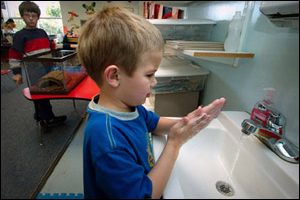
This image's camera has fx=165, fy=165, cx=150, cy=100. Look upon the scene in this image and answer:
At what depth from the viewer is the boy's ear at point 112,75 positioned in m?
0.44

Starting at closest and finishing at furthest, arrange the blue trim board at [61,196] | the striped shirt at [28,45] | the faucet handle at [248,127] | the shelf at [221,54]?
the faucet handle at [248,127] < the shelf at [221,54] < the striped shirt at [28,45] < the blue trim board at [61,196]

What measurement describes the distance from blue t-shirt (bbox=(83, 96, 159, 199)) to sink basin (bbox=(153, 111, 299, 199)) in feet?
0.25

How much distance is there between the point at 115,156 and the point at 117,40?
0.29m

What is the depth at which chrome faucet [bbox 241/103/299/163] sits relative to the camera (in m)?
0.49

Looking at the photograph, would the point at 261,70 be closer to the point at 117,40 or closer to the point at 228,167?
the point at 228,167

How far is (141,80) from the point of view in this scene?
478mm

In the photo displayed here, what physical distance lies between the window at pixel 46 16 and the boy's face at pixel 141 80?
0.82 meters

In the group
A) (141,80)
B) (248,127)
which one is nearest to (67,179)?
(141,80)

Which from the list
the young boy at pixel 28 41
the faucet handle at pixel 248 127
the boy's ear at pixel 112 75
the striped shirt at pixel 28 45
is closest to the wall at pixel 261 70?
the faucet handle at pixel 248 127

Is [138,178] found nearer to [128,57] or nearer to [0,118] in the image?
[128,57]

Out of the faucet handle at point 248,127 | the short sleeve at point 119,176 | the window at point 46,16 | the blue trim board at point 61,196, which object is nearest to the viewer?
the short sleeve at point 119,176

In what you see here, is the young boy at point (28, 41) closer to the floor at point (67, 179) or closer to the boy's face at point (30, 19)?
the boy's face at point (30, 19)

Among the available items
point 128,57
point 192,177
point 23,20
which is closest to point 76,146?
point 23,20

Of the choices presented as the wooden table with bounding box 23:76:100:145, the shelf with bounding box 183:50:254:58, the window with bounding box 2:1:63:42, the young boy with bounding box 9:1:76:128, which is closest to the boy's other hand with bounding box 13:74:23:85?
the young boy with bounding box 9:1:76:128
